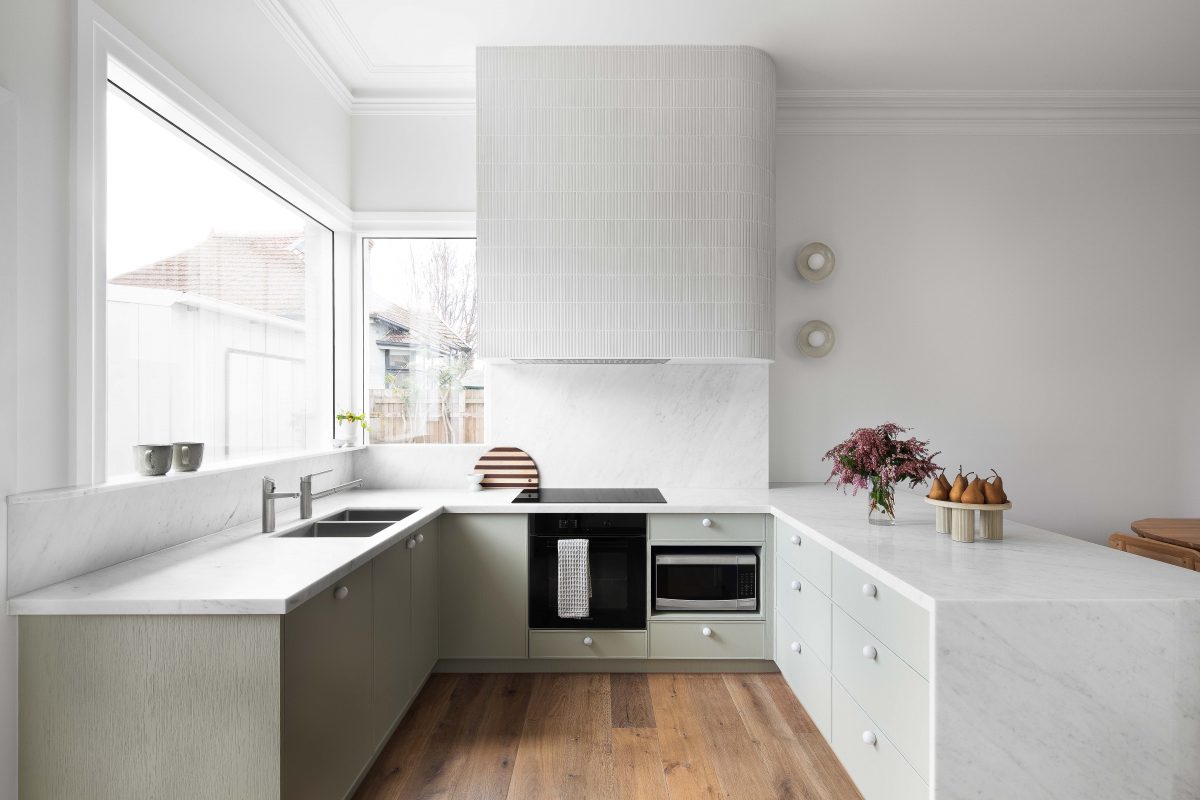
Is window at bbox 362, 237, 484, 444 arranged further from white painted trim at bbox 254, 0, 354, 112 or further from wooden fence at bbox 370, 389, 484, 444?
white painted trim at bbox 254, 0, 354, 112

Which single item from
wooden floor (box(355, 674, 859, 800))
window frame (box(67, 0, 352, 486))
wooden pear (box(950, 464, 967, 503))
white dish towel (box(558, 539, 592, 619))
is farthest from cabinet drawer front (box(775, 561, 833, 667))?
window frame (box(67, 0, 352, 486))

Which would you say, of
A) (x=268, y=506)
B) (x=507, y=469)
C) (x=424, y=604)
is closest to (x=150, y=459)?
(x=268, y=506)

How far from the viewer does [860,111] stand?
3.58 m

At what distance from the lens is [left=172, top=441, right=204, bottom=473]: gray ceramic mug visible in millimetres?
2102

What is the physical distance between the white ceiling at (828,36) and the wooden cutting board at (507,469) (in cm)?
190

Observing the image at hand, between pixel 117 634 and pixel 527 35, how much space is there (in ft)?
9.04

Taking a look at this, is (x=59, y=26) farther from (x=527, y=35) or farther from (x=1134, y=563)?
(x=1134, y=563)

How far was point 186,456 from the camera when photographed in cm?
211

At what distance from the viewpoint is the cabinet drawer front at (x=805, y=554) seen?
2.33 meters

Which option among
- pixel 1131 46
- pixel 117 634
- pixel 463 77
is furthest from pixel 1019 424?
pixel 117 634

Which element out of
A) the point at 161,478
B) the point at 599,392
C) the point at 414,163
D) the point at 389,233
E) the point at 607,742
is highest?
the point at 414,163

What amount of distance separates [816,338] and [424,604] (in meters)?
2.36

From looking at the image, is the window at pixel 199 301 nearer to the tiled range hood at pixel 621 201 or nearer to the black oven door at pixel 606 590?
the tiled range hood at pixel 621 201

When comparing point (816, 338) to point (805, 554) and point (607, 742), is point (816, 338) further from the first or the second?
point (607, 742)
